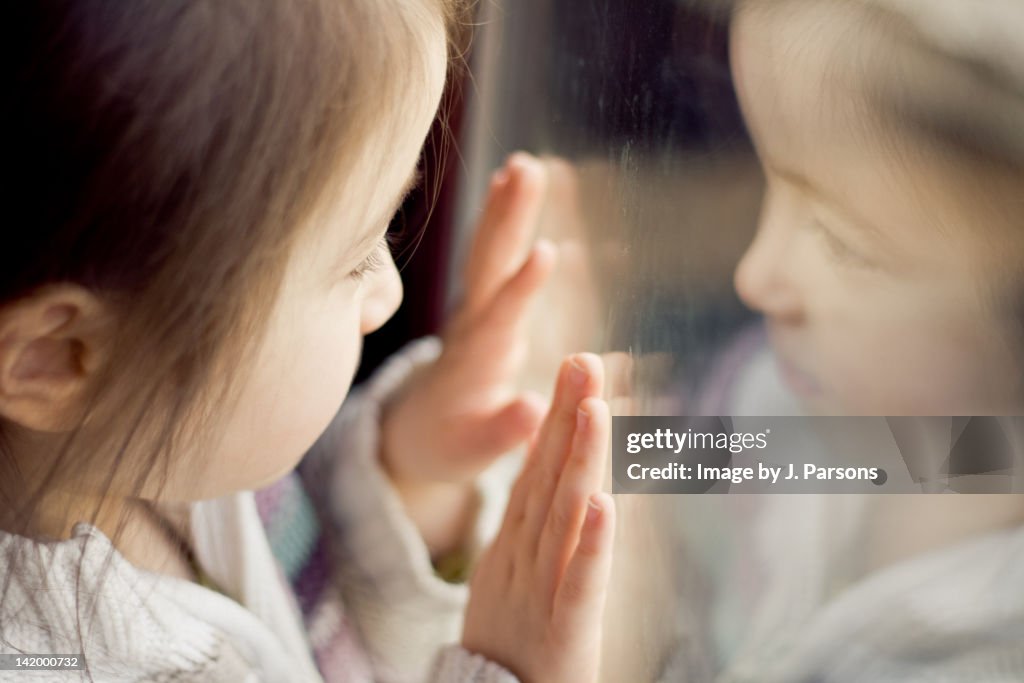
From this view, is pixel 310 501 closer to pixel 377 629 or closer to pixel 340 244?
pixel 377 629

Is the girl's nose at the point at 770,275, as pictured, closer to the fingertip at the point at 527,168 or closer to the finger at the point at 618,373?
the finger at the point at 618,373

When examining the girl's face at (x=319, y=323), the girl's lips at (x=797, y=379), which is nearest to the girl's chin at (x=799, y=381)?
the girl's lips at (x=797, y=379)

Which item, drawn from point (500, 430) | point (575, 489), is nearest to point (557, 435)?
point (575, 489)

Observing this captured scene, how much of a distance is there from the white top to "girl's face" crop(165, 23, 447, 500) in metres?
0.05

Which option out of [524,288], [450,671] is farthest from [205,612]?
[524,288]

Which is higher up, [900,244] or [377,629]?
[900,244]

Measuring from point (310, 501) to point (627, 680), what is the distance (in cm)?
27

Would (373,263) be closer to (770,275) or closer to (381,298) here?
(381,298)

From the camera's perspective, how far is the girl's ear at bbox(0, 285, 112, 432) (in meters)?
0.30

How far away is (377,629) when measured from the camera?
0.55 metres

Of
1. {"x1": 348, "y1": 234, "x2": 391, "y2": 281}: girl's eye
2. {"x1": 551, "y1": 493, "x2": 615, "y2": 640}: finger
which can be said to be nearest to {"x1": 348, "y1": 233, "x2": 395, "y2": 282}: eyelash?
{"x1": 348, "y1": 234, "x2": 391, "y2": 281}: girl's eye

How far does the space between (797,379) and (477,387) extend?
24 centimetres

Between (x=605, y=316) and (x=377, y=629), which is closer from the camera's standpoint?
(x=605, y=316)

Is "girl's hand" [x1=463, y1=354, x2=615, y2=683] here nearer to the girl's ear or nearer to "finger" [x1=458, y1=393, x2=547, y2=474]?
"finger" [x1=458, y1=393, x2=547, y2=474]
